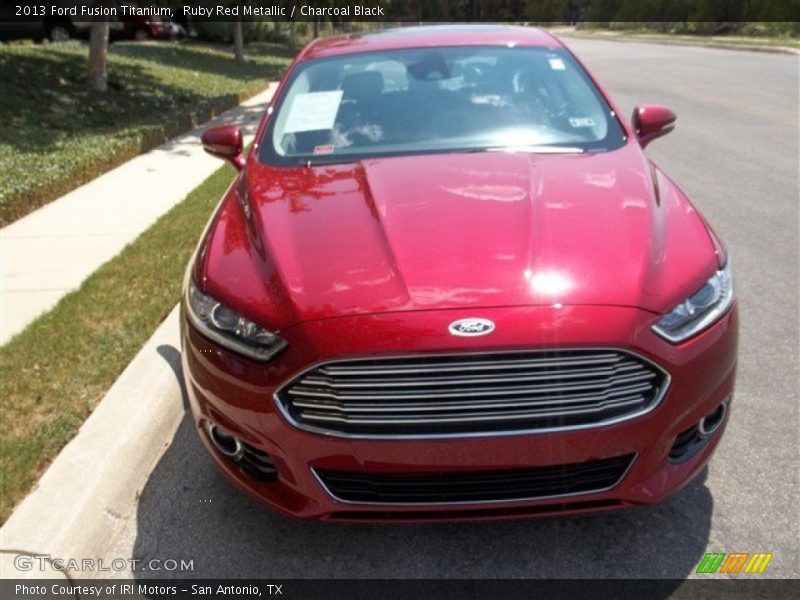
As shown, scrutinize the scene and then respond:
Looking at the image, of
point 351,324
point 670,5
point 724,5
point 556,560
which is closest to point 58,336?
point 351,324

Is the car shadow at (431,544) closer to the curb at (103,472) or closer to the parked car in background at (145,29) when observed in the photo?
the curb at (103,472)

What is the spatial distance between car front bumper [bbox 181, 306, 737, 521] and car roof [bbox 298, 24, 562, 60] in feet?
7.99

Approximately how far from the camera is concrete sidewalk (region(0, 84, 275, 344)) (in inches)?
207

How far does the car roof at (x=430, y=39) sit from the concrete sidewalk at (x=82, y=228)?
2222 mm

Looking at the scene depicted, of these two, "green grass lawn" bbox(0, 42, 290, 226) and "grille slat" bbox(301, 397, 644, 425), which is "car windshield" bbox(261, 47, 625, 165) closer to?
"grille slat" bbox(301, 397, 644, 425)

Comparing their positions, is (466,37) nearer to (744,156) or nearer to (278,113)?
(278,113)

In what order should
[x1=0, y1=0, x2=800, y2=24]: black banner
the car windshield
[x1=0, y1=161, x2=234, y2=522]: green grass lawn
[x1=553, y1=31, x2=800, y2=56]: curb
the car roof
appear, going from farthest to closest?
1. [x1=553, y1=31, x2=800, y2=56]: curb
2. [x1=0, y1=0, x2=800, y2=24]: black banner
3. the car roof
4. the car windshield
5. [x1=0, y1=161, x2=234, y2=522]: green grass lawn

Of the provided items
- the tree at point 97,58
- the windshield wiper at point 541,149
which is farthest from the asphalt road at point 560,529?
the tree at point 97,58

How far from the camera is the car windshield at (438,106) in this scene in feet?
12.5

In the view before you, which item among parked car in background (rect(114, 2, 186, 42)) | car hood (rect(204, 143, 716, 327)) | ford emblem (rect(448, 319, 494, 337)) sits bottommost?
parked car in background (rect(114, 2, 186, 42))

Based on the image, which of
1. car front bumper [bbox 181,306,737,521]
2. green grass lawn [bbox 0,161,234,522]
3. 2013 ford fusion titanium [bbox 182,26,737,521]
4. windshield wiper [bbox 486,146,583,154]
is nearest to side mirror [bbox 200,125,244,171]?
green grass lawn [bbox 0,161,234,522]

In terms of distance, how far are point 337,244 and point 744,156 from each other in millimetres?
7600

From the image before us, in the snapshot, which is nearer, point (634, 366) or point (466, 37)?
point (634, 366)

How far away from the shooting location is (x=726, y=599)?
2.54 m
